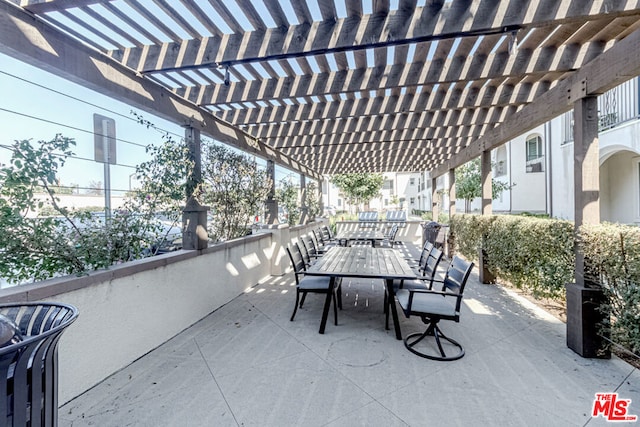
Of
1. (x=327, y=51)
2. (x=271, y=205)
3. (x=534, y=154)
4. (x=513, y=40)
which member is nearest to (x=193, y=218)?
(x=327, y=51)

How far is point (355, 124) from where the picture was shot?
5.73 meters

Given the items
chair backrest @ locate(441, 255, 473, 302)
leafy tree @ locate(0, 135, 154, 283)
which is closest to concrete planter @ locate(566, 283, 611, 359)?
chair backrest @ locate(441, 255, 473, 302)

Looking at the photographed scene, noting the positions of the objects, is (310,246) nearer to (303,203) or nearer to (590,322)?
(590,322)

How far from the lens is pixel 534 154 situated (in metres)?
12.8

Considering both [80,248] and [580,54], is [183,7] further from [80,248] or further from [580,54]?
[580,54]

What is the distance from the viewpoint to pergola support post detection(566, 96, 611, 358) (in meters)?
2.72

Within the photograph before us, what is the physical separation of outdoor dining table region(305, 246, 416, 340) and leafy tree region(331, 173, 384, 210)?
1135 cm

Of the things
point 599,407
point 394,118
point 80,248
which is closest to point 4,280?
point 80,248

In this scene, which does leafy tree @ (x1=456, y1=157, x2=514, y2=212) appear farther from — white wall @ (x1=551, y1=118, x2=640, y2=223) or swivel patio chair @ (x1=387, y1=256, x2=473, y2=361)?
swivel patio chair @ (x1=387, y1=256, x2=473, y2=361)

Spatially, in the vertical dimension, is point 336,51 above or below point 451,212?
above

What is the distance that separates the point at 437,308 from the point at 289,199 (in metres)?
5.62

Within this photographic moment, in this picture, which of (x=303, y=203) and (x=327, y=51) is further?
(x=303, y=203)

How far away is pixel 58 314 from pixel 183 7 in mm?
2510

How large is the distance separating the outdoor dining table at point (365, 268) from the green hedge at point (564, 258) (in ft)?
5.23
